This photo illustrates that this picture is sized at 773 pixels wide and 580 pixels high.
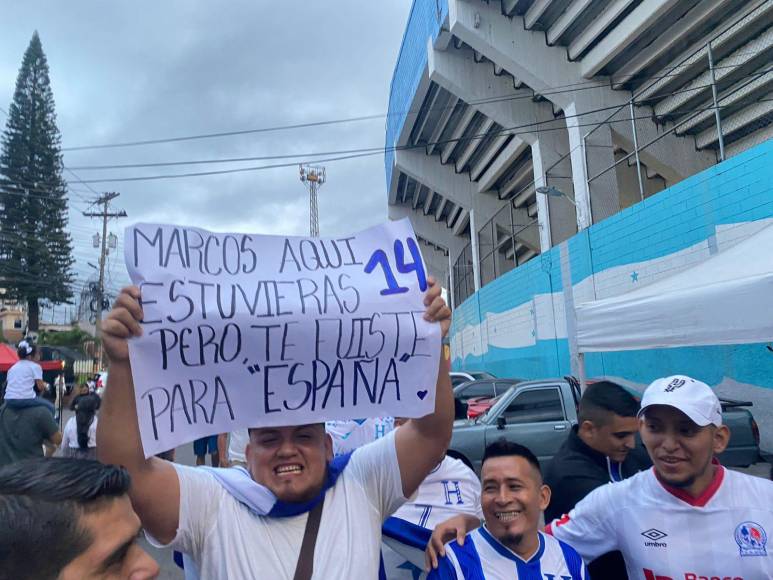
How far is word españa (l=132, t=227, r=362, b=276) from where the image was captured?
186 centimetres

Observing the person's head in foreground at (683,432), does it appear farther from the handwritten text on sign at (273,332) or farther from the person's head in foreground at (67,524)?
the person's head in foreground at (67,524)

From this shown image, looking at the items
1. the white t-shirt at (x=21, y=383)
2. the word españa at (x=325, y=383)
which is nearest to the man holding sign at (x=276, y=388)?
the word españa at (x=325, y=383)

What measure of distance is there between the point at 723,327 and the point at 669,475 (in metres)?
3.47

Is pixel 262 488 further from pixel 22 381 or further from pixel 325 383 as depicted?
pixel 22 381

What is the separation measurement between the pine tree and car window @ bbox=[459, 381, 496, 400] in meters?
35.6

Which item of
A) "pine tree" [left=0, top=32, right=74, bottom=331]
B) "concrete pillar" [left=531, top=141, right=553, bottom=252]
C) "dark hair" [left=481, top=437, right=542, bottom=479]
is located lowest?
"dark hair" [left=481, top=437, right=542, bottom=479]

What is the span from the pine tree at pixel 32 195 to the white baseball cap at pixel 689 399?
139 feet

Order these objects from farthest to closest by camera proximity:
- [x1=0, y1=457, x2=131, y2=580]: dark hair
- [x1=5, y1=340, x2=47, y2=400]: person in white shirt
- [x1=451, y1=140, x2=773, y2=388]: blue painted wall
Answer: [x1=451, y1=140, x2=773, y2=388]: blue painted wall < [x1=5, y1=340, x2=47, y2=400]: person in white shirt < [x1=0, y1=457, x2=131, y2=580]: dark hair

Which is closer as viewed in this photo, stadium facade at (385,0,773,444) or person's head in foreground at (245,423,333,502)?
person's head in foreground at (245,423,333,502)

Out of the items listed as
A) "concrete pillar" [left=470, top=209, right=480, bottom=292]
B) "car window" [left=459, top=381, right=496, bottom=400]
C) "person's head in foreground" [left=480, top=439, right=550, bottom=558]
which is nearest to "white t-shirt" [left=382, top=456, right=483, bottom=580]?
"person's head in foreground" [left=480, top=439, right=550, bottom=558]

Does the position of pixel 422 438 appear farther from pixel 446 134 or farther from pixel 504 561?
pixel 446 134

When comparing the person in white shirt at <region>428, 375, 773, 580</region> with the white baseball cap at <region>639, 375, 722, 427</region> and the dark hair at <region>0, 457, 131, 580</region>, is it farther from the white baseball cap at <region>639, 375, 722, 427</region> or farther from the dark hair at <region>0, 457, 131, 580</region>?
the dark hair at <region>0, 457, 131, 580</region>

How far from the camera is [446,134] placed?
22.5 meters

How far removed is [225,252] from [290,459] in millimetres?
725
